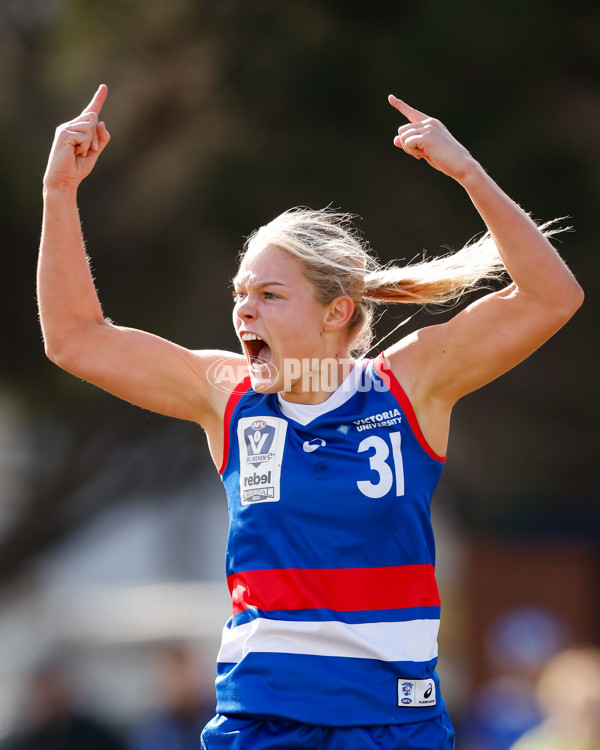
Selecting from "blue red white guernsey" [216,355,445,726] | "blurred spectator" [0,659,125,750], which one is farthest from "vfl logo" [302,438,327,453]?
"blurred spectator" [0,659,125,750]

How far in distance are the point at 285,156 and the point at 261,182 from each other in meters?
0.17

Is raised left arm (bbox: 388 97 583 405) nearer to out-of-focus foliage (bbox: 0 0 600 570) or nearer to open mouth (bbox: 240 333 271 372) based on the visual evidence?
open mouth (bbox: 240 333 271 372)

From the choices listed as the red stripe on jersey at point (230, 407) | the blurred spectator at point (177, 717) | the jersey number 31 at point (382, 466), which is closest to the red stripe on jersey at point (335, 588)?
the jersey number 31 at point (382, 466)

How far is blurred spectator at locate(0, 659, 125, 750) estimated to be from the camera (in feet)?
14.8

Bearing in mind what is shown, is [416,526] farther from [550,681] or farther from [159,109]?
[159,109]

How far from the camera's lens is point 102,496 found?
16.3 feet

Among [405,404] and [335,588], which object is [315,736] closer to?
[335,588]

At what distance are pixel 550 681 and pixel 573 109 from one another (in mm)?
2629

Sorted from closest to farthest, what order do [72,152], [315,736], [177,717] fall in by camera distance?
1. [315,736]
2. [72,152]
3. [177,717]


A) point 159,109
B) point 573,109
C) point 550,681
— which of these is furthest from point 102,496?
point 573,109

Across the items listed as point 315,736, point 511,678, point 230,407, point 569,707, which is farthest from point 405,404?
point 511,678

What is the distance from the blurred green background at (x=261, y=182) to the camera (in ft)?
15.2

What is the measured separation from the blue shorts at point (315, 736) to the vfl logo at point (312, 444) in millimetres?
534

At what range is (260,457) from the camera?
205 centimetres
